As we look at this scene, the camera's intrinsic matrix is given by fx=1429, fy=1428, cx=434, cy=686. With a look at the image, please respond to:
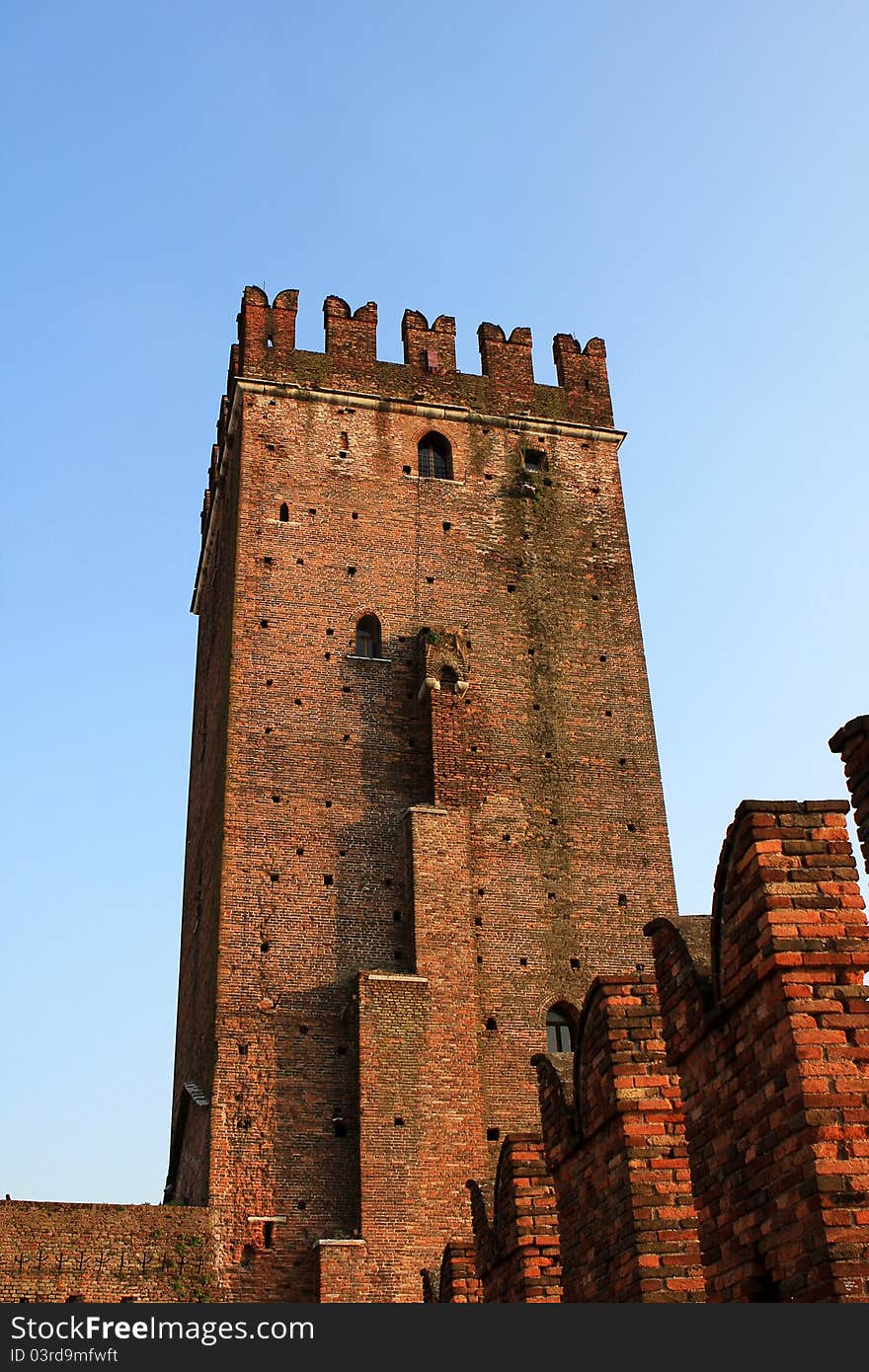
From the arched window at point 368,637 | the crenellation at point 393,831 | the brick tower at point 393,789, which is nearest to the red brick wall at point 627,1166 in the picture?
the crenellation at point 393,831

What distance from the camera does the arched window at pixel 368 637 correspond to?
2078 centimetres

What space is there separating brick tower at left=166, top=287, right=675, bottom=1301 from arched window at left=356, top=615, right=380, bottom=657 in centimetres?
5

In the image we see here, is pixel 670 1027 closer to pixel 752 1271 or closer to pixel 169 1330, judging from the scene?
pixel 752 1271

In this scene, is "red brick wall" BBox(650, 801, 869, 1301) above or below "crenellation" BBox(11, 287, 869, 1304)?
below

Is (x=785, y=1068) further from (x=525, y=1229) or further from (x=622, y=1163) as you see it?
(x=525, y=1229)

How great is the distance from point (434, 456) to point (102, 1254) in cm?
1303

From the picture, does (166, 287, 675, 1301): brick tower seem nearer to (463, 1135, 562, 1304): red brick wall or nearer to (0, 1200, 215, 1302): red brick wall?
(0, 1200, 215, 1302): red brick wall

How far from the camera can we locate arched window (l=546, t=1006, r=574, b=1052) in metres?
18.3

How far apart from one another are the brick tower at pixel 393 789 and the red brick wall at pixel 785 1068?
35.9 ft

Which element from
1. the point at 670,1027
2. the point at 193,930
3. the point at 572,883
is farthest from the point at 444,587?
the point at 670,1027

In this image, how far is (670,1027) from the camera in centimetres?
645

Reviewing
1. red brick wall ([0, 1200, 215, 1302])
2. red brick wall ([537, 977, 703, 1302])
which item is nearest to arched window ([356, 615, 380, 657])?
red brick wall ([0, 1200, 215, 1302])

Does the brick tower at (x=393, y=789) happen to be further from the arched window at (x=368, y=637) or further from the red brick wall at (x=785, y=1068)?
the red brick wall at (x=785, y=1068)

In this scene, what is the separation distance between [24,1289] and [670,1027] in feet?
35.1
